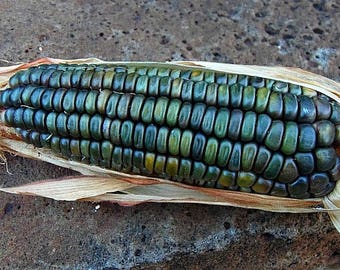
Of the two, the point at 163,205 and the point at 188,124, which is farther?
the point at 163,205

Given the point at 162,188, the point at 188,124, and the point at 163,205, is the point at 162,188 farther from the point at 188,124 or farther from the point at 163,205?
the point at 188,124

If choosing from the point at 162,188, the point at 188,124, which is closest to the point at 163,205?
the point at 162,188

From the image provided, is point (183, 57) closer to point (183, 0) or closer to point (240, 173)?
point (183, 0)

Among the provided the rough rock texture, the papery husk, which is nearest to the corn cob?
the papery husk

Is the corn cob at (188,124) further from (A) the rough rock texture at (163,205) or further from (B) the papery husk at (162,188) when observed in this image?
(A) the rough rock texture at (163,205)

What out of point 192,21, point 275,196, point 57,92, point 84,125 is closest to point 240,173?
point 275,196
